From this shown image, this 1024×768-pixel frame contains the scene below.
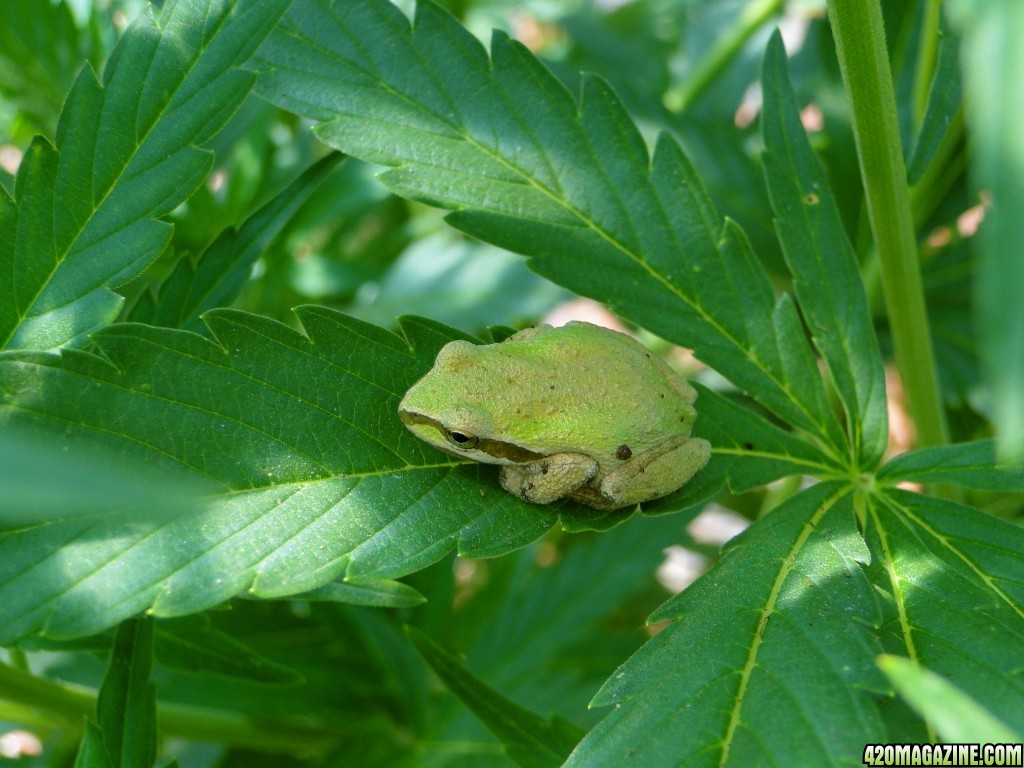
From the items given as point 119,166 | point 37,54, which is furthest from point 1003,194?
point 37,54

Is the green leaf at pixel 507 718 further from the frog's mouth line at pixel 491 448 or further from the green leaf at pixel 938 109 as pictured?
the green leaf at pixel 938 109

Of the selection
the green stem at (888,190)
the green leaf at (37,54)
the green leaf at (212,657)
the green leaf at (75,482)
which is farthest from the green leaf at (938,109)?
the green leaf at (37,54)

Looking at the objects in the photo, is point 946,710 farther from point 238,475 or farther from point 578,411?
point 578,411

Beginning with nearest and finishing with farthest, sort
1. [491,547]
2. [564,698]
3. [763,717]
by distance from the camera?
[763,717]
[491,547]
[564,698]

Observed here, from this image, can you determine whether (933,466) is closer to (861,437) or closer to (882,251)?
(861,437)

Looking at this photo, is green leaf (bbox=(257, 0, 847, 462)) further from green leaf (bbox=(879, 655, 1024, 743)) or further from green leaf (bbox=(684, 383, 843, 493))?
green leaf (bbox=(879, 655, 1024, 743))

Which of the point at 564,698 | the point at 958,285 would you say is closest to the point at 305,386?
the point at 564,698

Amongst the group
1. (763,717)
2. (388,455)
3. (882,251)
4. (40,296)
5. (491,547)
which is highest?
(882,251)
